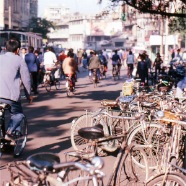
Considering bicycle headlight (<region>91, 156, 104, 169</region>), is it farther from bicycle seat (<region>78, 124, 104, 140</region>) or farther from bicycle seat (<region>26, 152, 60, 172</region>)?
bicycle seat (<region>78, 124, 104, 140</region>)

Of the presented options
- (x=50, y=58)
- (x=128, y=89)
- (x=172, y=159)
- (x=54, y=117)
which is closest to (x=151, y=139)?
(x=172, y=159)

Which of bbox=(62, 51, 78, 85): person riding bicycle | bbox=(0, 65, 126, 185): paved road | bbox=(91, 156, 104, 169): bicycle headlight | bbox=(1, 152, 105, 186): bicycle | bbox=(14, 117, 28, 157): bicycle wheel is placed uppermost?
bbox=(62, 51, 78, 85): person riding bicycle

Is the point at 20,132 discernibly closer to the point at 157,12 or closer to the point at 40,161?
the point at 40,161

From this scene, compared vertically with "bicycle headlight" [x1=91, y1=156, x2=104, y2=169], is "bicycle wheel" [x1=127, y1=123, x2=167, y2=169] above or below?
below

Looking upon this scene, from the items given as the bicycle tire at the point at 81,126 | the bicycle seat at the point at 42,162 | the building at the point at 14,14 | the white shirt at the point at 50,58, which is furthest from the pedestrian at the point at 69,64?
the building at the point at 14,14

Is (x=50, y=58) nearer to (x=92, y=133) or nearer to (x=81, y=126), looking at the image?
(x=81, y=126)

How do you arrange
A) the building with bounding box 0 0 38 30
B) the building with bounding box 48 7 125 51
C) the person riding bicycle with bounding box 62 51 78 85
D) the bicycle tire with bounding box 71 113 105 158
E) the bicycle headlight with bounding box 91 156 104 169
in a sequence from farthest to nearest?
the building with bounding box 48 7 125 51, the building with bounding box 0 0 38 30, the person riding bicycle with bounding box 62 51 78 85, the bicycle tire with bounding box 71 113 105 158, the bicycle headlight with bounding box 91 156 104 169

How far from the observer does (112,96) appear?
54.3 feet

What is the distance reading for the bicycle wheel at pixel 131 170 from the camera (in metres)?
4.65

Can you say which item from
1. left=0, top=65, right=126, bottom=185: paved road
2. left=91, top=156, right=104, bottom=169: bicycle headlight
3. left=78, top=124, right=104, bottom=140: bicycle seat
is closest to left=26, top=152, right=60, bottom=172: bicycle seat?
left=91, top=156, right=104, bottom=169: bicycle headlight

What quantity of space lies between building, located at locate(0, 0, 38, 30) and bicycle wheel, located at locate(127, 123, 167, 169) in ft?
113

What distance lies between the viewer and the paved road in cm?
766

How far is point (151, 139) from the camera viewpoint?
597 cm

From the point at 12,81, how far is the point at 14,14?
4578cm
